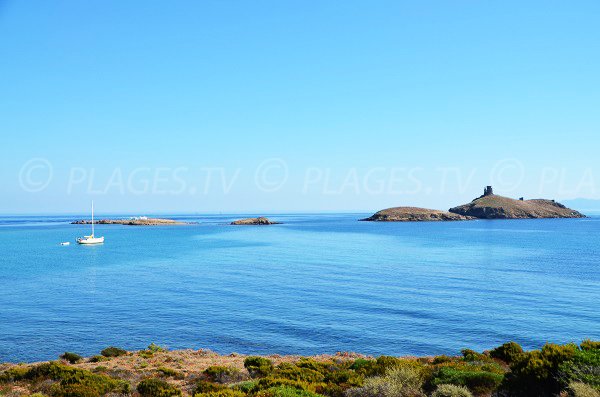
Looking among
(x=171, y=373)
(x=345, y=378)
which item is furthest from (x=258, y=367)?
(x=345, y=378)

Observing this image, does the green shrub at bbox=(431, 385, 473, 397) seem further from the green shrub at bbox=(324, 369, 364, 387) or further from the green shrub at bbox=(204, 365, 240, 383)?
the green shrub at bbox=(204, 365, 240, 383)

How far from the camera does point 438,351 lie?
102 feet

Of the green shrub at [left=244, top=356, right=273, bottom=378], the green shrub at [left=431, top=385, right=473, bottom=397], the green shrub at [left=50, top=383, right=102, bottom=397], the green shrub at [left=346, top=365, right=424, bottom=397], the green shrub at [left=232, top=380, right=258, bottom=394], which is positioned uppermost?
the green shrub at [left=431, top=385, right=473, bottom=397]

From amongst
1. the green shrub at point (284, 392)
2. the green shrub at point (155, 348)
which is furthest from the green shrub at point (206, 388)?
the green shrub at point (155, 348)

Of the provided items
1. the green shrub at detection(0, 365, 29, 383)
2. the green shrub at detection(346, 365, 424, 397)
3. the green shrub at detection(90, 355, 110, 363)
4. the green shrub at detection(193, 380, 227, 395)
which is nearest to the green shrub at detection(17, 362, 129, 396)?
the green shrub at detection(0, 365, 29, 383)

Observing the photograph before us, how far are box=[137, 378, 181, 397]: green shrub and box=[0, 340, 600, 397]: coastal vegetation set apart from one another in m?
0.04

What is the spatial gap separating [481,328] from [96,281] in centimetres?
4937

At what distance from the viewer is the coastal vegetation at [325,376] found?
659 inches

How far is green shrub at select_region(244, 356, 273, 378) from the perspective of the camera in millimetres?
23219

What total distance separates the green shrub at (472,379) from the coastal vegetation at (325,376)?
39mm

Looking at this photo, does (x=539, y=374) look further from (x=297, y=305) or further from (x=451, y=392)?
(x=297, y=305)

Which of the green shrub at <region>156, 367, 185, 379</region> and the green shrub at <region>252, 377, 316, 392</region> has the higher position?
the green shrub at <region>252, 377, 316, 392</region>

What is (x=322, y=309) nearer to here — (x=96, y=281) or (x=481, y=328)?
(x=481, y=328)

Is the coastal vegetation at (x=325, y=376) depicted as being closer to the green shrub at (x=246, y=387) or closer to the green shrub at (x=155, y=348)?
the green shrub at (x=246, y=387)
